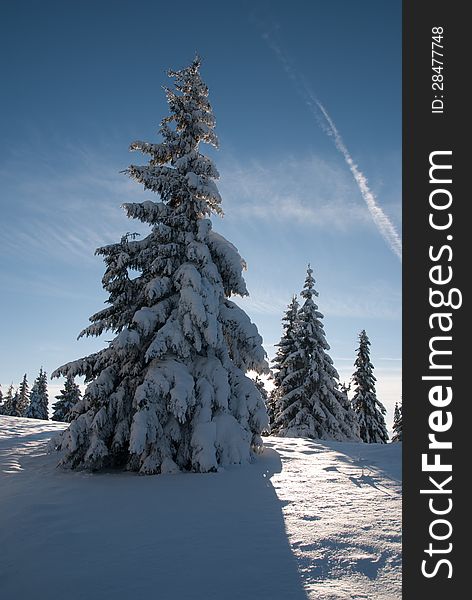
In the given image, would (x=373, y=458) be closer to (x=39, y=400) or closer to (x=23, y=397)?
(x=39, y=400)

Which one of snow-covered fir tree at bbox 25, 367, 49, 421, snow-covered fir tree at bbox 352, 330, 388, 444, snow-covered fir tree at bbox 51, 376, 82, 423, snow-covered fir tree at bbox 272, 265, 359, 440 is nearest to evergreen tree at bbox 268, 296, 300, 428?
snow-covered fir tree at bbox 272, 265, 359, 440

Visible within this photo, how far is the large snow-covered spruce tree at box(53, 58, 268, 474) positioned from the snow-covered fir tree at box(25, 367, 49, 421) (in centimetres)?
4785

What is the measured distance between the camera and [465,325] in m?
4.03

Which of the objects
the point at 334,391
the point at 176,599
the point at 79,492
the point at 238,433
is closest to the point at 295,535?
the point at 176,599

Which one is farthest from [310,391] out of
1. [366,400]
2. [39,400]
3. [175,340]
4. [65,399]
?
[39,400]

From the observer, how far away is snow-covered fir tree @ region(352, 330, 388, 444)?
1287 inches

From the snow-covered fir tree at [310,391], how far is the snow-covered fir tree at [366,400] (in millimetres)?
7492

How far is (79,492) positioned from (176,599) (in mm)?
4755

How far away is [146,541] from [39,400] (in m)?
54.8

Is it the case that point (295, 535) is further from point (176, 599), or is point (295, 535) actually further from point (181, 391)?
point (181, 391)

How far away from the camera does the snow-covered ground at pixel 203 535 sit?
13.0 ft

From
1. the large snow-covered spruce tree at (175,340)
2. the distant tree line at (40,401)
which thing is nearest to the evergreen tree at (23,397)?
the distant tree line at (40,401)

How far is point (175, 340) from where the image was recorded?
33.0ft

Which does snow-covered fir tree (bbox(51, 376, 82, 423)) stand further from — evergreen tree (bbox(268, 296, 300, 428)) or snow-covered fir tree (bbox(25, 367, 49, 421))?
evergreen tree (bbox(268, 296, 300, 428))
